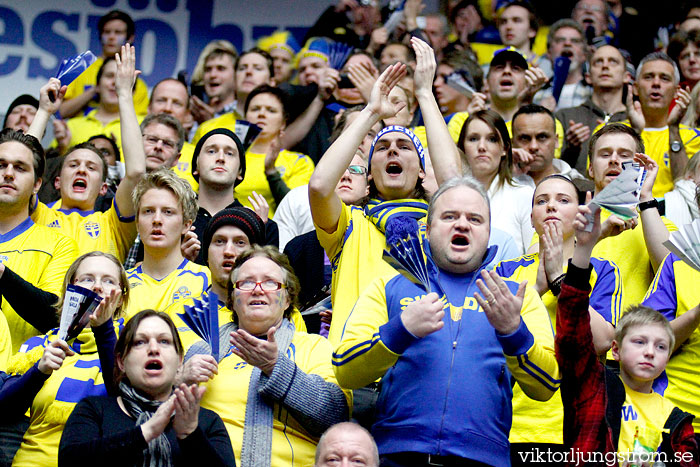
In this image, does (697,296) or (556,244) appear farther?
(697,296)

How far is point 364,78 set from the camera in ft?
22.5

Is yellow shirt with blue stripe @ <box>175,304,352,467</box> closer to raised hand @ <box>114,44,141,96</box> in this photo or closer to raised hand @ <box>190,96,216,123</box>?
raised hand @ <box>114,44,141,96</box>

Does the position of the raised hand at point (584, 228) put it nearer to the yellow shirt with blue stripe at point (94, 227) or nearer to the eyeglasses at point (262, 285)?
the eyeglasses at point (262, 285)

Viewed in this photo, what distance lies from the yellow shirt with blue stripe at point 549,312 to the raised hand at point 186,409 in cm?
144

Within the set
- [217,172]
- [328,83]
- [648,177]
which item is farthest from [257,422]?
[328,83]

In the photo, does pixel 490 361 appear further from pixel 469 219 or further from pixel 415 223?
pixel 415 223

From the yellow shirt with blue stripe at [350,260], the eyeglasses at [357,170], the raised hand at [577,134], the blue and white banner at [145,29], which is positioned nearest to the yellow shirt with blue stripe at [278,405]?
the yellow shirt with blue stripe at [350,260]

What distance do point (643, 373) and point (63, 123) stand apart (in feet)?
18.5

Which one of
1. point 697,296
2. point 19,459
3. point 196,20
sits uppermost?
point 196,20

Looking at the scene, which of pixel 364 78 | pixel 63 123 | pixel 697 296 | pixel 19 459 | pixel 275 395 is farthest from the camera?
pixel 63 123

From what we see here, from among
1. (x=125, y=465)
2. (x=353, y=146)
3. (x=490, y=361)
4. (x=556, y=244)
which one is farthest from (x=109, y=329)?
(x=556, y=244)

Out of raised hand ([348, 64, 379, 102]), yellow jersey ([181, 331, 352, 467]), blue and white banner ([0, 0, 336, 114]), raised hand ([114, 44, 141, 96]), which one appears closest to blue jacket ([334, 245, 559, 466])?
yellow jersey ([181, 331, 352, 467])

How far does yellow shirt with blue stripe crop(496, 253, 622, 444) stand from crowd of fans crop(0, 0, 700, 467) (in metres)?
0.01

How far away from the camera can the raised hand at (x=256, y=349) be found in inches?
176
